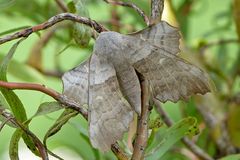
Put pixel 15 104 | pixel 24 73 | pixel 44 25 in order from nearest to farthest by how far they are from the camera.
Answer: pixel 44 25 → pixel 15 104 → pixel 24 73

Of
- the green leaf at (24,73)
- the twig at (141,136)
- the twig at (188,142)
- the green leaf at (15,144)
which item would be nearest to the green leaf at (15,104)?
the green leaf at (15,144)

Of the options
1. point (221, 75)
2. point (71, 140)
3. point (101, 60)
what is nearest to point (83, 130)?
point (101, 60)

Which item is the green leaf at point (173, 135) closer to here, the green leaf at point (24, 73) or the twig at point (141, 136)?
the twig at point (141, 136)

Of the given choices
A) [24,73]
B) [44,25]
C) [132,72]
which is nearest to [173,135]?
[132,72]

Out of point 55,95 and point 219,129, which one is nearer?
point 55,95

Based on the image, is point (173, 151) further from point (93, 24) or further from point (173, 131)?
point (93, 24)

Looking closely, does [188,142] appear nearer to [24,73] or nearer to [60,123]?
[24,73]
